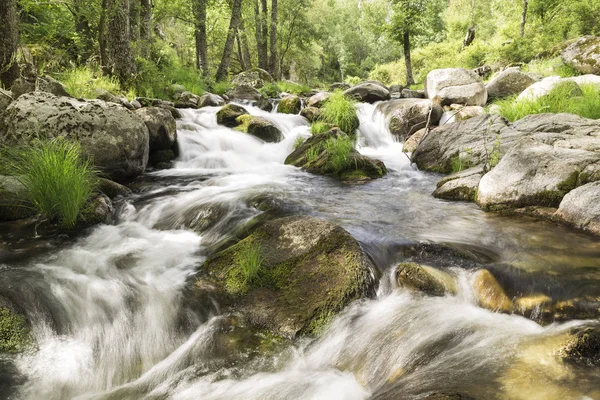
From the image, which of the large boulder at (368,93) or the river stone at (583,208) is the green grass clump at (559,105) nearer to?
the river stone at (583,208)

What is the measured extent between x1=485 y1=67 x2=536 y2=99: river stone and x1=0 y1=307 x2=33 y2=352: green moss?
13.8m

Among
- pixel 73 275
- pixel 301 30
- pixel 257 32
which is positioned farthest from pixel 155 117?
pixel 301 30

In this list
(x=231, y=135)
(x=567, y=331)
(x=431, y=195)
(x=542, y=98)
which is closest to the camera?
(x=567, y=331)

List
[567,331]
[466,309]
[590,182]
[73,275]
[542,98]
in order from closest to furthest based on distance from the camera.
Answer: [567,331] → [466,309] → [73,275] → [590,182] → [542,98]

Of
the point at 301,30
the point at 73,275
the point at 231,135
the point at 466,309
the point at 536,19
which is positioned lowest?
the point at 466,309

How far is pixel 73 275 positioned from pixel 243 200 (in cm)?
246

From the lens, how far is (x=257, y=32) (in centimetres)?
2272

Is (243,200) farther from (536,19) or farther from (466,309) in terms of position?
(536,19)

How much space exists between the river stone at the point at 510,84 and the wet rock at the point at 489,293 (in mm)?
11383

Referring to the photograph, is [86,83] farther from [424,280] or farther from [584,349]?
[584,349]

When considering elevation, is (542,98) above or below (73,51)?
below

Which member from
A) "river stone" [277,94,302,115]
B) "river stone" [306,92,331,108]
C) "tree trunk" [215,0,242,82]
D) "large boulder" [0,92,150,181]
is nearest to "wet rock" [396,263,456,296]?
"large boulder" [0,92,150,181]

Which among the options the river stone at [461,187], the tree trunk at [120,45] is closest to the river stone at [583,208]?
the river stone at [461,187]

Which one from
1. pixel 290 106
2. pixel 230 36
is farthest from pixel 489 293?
pixel 230 36
